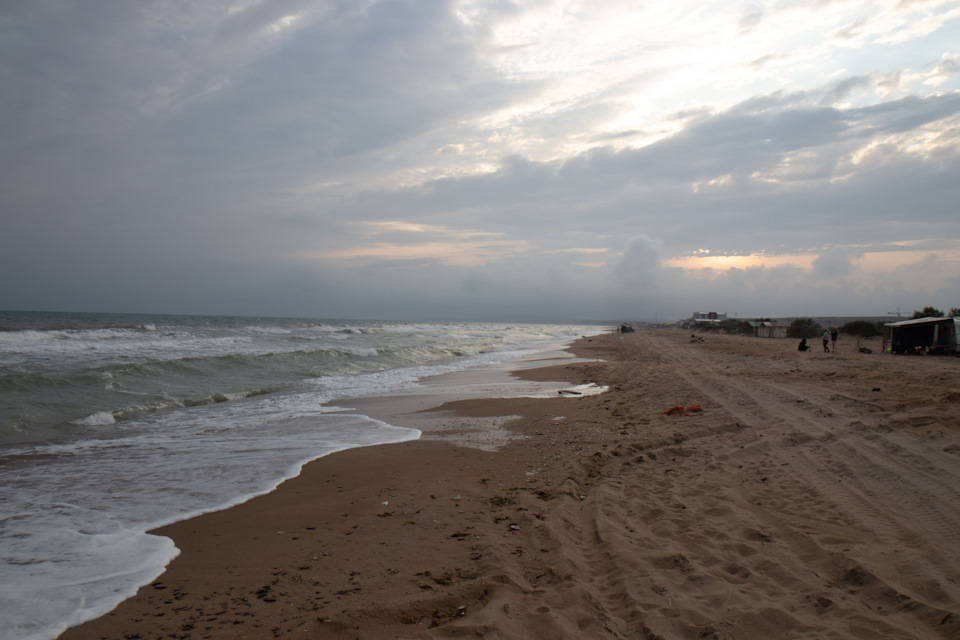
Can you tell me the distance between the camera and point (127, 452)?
298 inches

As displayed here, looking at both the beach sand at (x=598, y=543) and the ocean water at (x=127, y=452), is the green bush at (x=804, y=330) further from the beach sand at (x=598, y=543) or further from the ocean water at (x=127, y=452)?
the beach sand at (x=598, y=543)

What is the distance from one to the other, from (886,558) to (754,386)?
9452 mm

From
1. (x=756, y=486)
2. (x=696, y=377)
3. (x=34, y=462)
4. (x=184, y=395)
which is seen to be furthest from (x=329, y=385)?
(x=756, y=486)

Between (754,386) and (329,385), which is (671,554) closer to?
(754,386)

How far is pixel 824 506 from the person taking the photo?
4.61 m

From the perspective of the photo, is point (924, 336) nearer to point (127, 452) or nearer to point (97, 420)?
point (127, 452)

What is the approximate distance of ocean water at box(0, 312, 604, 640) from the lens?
12.3ft

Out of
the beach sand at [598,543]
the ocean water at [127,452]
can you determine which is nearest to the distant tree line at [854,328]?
the beach sand at [598,543]

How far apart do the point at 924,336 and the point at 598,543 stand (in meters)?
25.3

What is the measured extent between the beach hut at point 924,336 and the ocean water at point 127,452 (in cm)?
2123

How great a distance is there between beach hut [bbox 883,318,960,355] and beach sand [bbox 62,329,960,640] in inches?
674

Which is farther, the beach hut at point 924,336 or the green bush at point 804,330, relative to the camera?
the green bush at point 804,330

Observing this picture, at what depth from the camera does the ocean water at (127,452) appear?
3.74m

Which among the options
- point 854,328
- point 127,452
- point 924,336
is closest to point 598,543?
point 127,452
